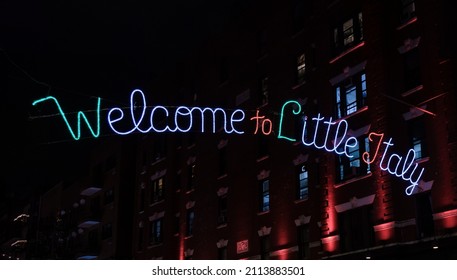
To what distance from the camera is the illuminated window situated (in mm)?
28047

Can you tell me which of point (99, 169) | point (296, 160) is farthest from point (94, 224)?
point (296, 160)

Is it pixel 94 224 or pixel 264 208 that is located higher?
pixel 94 224

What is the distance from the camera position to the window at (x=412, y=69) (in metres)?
22.0

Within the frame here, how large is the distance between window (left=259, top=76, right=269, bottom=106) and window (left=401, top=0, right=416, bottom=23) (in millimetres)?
8709

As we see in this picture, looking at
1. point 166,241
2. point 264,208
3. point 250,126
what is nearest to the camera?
point 264,208

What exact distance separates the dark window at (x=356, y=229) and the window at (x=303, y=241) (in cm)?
236

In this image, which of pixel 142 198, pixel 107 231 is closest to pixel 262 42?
pixel 142 198

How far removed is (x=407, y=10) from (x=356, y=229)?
794 cm

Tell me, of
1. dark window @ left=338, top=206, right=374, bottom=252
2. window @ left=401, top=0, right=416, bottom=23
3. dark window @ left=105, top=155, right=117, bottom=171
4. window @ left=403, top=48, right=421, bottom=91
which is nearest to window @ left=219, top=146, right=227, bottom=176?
dark window @ left=338, top=206, right=374, bottom=252

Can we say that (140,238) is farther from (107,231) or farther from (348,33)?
(348,33)

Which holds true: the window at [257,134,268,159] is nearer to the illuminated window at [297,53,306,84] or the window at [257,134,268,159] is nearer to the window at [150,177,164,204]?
the illuminated window at [297,53,306,84]

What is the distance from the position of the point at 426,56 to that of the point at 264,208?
10.6 metres

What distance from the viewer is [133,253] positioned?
42.1 meters

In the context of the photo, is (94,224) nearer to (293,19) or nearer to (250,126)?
(250,126)
